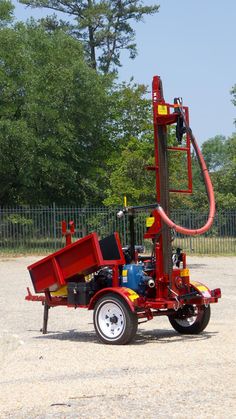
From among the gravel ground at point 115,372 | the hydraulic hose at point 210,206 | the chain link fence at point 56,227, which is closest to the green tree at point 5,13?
the chain link fence at point 56,227

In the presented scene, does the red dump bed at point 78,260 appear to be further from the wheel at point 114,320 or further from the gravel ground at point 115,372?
the gravel ground at point 115,372

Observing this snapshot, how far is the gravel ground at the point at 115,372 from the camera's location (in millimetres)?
7094

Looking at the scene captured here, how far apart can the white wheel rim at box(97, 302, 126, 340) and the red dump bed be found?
66cm

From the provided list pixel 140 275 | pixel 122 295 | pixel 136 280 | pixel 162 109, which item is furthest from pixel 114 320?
pixel 162 109

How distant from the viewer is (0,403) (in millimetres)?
7492

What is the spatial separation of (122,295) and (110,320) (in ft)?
1.52

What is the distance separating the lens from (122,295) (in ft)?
36.2

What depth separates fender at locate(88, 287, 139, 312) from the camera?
10.9m

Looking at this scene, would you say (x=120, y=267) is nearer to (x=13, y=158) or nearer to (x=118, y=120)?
(x=13, y=158)

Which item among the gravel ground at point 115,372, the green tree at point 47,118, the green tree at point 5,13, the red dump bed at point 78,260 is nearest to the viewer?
the gravel ground at point 115,372

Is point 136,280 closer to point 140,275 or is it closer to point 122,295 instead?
point 140,275

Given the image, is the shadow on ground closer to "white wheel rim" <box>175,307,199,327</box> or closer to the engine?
"white wheel rim" <box>175,307,199,327</box>

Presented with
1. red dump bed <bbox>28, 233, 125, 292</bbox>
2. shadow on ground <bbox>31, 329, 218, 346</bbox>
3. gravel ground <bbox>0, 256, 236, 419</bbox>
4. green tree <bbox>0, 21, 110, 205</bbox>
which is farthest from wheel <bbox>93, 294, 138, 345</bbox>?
green tree <bbox>0, 21, 110, 205</bbox>

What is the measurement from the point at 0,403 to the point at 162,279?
443 cm
